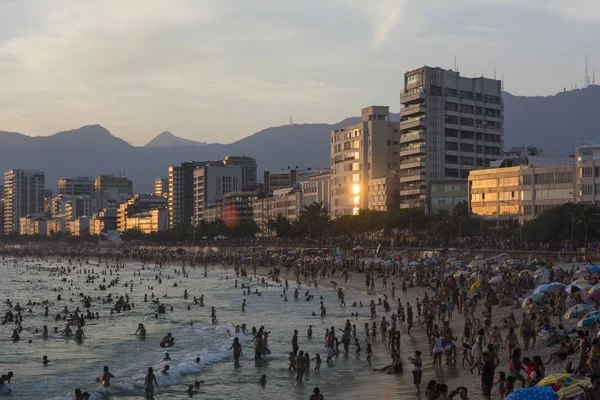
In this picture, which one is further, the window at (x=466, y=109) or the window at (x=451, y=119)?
the window at (x=466, y=109)

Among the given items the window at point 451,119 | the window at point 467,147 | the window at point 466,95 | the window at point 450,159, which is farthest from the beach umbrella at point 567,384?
the window at point 466,95

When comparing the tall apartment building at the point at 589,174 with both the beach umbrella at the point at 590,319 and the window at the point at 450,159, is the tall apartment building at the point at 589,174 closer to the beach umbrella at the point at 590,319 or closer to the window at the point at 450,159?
the window at the point at 450,159

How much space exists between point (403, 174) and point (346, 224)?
42.5 ft

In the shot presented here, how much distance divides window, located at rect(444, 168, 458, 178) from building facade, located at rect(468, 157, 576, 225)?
1456 cm

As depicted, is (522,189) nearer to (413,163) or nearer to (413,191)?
(413,191)

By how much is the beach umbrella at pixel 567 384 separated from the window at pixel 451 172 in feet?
354

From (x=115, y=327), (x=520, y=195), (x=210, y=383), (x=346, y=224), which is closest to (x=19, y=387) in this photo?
(x=210, y=383)

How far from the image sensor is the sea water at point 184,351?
31.5 m

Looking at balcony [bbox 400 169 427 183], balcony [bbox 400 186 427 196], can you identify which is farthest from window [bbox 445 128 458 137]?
balcony [bbox 400 186 427 196]

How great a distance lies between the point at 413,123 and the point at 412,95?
14.6 feet

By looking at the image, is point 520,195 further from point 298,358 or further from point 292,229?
point 298,358

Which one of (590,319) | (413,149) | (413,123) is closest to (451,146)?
(413,149)

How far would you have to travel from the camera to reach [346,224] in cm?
12231

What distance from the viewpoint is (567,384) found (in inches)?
653
